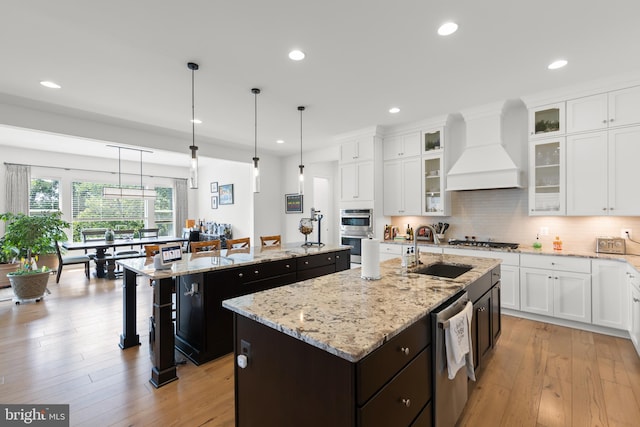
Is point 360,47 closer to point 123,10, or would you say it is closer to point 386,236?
point 123,10

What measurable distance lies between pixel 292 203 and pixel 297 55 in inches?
176

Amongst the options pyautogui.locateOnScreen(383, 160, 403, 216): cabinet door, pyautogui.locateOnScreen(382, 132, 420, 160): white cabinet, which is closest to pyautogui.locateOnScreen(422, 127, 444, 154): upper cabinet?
pyautogui.locateOnScreen(382, 132, 420, 160): white cabinet

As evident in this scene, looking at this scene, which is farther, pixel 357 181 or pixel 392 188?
pixel 357 181

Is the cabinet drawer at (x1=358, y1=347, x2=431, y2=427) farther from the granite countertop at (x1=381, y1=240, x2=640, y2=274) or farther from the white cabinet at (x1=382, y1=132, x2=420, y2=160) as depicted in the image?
the white cabinet at (x1=382, y1=132, x2=420, y2=160)

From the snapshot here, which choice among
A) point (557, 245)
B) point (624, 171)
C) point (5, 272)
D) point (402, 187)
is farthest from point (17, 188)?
point (624, 171)

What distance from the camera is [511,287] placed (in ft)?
12.0

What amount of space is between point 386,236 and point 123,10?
435 centimetres

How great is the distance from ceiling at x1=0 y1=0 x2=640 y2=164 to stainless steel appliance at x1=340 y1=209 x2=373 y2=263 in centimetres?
180

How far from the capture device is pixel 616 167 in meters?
3.19

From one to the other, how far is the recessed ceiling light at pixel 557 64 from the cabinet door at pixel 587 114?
0.80 metres

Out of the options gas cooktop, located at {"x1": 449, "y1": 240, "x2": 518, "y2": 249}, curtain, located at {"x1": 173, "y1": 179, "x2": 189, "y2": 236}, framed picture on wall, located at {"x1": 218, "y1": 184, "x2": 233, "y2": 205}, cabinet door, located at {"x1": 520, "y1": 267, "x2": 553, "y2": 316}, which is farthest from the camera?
curtain, located at {"x1": 173, "y1": 179, "x2": 189, "y2": 236}

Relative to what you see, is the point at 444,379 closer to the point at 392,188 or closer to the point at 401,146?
the point at 392,188

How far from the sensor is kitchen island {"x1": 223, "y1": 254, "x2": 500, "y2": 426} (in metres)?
1.10

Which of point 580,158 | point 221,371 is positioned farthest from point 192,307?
point 580,158
